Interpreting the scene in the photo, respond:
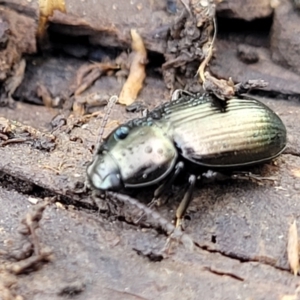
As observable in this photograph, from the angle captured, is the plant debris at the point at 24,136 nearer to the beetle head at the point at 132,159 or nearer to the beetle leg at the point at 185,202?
the beetle head at the point at 132,159

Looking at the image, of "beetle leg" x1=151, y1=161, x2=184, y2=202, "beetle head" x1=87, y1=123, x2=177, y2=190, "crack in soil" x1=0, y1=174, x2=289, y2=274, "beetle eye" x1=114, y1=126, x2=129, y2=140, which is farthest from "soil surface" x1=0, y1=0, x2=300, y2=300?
"beetle eye" x1=114, y1=126, x2=129, y2=140

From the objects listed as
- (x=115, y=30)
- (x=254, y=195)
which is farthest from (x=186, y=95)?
(x=115, y=30)

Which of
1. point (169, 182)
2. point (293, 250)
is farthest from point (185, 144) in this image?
point (293, 250)

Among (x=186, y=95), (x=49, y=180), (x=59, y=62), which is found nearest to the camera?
(x=49, y=180)

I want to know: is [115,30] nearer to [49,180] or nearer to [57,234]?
[49,180]

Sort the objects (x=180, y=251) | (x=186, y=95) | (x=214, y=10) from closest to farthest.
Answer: (x=180, y=251), (x=186, y=95), (x=214, y=10)

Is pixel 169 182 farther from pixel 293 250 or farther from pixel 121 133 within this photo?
pixel 293 250
